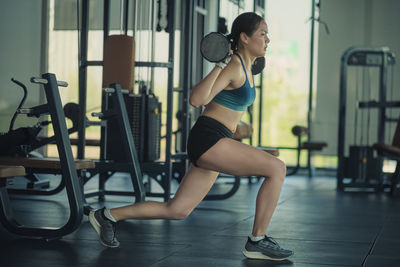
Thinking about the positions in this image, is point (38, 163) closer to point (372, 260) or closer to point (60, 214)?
point (60, 214)

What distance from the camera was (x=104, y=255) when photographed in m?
3.07

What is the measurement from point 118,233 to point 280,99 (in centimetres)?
656

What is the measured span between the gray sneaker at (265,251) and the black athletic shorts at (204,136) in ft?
1.64

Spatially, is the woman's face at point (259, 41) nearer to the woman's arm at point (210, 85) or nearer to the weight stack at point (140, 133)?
the woman's arm at point (210, 85)

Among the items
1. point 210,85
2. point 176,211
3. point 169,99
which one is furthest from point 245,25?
point 169,99

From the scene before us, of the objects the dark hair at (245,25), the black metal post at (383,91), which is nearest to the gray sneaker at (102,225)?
the dark hair at (245,25)

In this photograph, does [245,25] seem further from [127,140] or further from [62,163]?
→ [127,140]

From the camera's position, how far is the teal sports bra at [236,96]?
9.52 ft

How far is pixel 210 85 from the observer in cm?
274

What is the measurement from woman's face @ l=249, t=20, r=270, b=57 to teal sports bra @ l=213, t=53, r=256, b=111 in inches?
3.9

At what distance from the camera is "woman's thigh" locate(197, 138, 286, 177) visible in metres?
2.88

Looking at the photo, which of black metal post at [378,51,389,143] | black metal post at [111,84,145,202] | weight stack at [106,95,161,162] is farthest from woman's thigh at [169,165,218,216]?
black metal post at [378,51,389,143]

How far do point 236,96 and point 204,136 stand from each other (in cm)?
24

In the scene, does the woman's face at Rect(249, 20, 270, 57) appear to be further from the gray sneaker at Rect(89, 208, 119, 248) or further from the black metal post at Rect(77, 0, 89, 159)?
the black metal post at Rect(77, 0, 89, 159)
